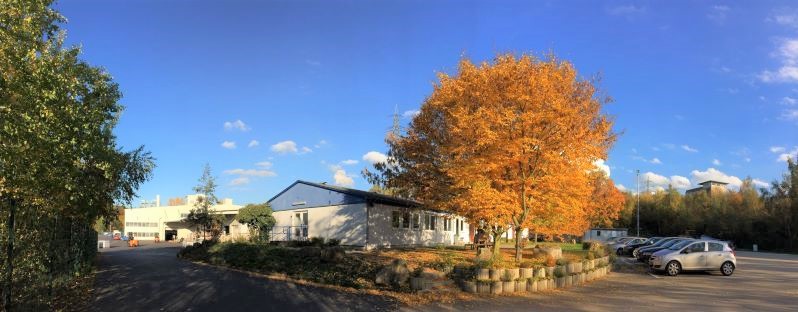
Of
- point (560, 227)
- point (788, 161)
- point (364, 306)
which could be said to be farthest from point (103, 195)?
point (788, 161)

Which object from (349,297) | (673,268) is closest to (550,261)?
(673,268)

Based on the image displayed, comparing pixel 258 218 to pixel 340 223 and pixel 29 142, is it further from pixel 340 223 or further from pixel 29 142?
pixel 29 142

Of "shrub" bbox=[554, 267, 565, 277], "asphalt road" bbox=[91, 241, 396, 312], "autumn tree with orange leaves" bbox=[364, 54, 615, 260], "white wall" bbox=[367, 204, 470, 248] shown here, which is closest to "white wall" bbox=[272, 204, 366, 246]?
"white wall" bbox=[367, 204, 470, 248]

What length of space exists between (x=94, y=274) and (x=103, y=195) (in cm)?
442

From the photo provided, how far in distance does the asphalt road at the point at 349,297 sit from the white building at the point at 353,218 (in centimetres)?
1270

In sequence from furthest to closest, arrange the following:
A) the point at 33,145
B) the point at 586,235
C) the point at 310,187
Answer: the point at 586,235
the point at 310,187
the point at 33,145

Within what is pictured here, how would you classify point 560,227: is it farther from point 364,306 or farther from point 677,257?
point 364,306

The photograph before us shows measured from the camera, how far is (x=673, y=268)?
22453mm

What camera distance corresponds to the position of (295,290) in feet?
46.7

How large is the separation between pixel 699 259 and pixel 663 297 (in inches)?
369

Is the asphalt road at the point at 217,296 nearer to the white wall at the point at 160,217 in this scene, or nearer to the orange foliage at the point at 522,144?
the orange foliage at the point at 522,144

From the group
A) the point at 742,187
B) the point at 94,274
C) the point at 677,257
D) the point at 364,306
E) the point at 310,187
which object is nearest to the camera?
the point at 364,306

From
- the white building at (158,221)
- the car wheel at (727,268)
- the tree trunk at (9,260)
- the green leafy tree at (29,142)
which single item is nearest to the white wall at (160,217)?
the white building at (158,221)

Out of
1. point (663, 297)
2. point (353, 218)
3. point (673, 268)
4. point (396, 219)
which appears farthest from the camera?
point (396, 219)
